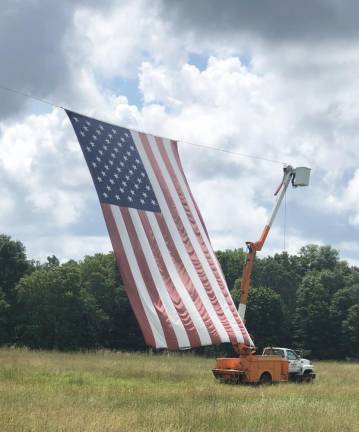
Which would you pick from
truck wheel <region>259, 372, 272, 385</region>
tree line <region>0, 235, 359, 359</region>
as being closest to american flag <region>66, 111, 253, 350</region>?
truck wheel <region>259, 372, 272, 385</region>

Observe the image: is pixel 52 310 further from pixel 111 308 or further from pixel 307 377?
pixel 307 377

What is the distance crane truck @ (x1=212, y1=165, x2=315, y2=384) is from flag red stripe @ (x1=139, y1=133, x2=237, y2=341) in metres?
6.08

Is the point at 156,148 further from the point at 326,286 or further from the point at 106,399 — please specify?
the point at 326,286

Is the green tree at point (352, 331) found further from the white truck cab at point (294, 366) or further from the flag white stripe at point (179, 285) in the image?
the flag white stripe at point (179, 285)

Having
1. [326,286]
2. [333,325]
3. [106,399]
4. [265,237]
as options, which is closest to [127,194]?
[106,399]

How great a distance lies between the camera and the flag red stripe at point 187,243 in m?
16.3

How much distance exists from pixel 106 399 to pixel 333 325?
53664 millimetres

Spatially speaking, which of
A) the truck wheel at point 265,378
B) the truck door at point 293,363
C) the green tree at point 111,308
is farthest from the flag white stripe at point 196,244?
the green tree at point 111,308

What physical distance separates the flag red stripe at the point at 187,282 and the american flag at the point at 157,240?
0.02m

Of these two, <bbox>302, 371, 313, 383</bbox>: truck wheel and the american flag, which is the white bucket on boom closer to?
<bbox>302, 371, 313, 383</bbox>: truck wheel

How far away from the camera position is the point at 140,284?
15.0 meters

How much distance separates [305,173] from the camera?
26000 mm

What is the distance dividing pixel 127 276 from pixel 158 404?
3.38 m

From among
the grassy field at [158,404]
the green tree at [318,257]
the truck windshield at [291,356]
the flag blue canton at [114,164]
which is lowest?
the grassy field at [158,404]
